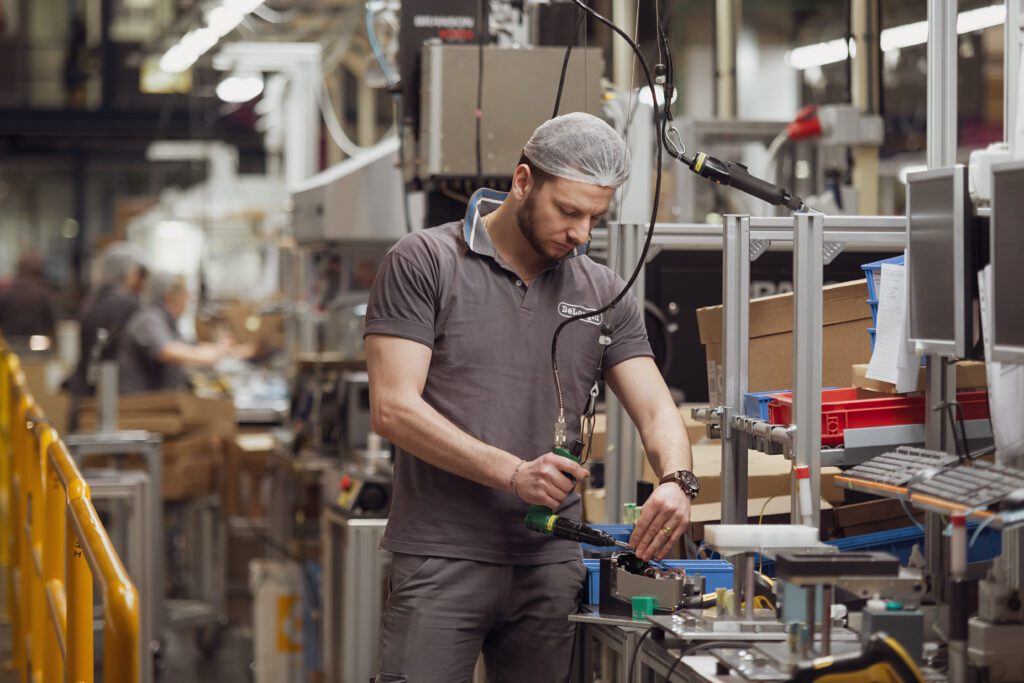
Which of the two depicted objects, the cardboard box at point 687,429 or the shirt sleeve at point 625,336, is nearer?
the shirt sleeve at point 625,336

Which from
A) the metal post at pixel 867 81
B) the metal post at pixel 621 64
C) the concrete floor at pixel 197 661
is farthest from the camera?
the concrete floor at pixel 197 661

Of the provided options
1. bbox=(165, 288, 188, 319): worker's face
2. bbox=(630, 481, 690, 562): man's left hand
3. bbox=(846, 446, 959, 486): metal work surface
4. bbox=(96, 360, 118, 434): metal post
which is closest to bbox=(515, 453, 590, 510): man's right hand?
bbox=(630, 481, 690, 562): man's left hand

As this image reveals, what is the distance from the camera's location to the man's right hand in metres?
2.41

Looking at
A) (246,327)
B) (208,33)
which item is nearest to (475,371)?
(208,33)

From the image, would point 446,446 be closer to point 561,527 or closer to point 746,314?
point 561,527

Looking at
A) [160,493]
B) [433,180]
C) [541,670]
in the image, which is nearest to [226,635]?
[160,493]

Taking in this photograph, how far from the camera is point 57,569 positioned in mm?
3420

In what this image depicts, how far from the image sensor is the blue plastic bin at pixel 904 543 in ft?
9.54

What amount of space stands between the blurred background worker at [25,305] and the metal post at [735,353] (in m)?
11.8

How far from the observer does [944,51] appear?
2.67 metres

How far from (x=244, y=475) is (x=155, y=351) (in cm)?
84

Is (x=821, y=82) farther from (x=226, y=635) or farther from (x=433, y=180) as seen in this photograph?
(x=433, y=180)

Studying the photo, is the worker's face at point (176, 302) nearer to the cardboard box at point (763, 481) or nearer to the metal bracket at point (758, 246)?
the cardboard box at point (763, 481)

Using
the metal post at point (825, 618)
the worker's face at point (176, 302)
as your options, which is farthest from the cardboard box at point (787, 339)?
the worker's face at point (176, 302)
